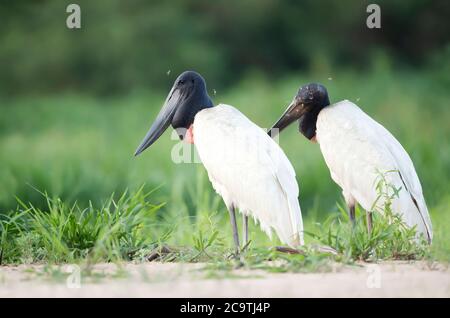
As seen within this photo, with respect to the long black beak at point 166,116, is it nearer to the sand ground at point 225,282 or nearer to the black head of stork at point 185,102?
the black head of stork at point 185,102

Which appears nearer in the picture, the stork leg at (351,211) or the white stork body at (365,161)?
the white stork body at (365,161)

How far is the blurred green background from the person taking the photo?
678 inches

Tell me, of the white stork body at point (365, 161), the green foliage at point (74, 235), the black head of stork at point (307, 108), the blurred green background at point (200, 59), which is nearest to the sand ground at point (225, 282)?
the green foliage at point (74, 235)

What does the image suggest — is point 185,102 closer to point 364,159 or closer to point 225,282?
point 364,159

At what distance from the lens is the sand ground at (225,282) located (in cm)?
496

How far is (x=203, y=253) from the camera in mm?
6094

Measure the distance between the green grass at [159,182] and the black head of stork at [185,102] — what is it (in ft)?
2.22

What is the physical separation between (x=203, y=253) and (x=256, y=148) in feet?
2.46

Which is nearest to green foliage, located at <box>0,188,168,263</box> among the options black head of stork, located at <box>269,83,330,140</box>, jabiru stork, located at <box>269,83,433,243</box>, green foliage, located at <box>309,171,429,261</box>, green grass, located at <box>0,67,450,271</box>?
green grass, located at <box>0,67,450,271</box>

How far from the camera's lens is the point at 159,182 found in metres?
11.5

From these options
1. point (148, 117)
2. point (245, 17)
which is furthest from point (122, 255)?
point (245, 17)

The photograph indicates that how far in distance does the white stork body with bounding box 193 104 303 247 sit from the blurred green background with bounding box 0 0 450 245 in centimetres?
920

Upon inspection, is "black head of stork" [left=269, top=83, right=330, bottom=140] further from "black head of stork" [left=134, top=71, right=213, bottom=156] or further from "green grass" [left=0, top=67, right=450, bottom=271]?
"green grass" [left=0, top=67, right=450, bottom=271]

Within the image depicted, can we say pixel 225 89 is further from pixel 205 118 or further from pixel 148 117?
pixel 205 118
